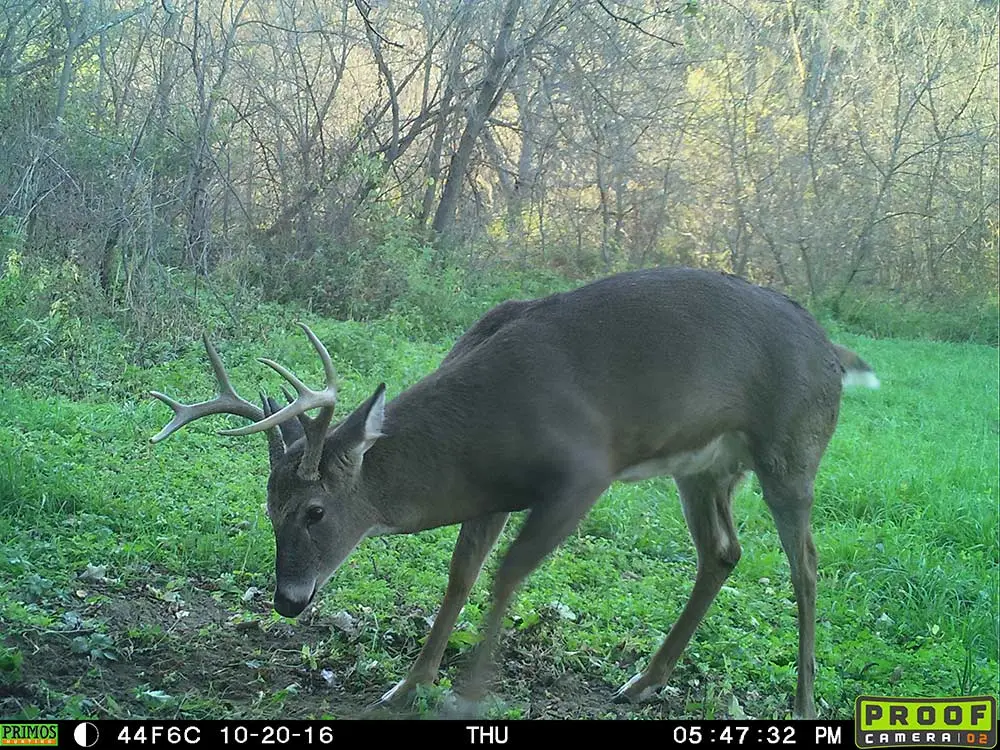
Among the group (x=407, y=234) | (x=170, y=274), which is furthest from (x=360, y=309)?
(x=170, y=274)

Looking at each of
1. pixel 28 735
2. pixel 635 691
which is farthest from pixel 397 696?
pixel 28 735

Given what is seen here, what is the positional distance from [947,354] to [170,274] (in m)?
10.1

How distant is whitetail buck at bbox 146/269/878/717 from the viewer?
4.33m

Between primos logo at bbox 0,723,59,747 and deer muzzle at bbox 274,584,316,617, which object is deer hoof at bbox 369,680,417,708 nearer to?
A: deer muzzle at bbox 274,584,316,617

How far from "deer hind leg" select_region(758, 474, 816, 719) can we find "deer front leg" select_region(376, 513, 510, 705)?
1.18 meters

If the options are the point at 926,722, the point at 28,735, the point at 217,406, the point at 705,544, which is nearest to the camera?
the point at 28,735

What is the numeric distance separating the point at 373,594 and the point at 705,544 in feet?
5.12

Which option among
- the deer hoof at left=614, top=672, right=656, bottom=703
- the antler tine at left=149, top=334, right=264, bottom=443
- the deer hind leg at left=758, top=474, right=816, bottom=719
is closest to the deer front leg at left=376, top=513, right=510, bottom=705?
the deer hoof at left=614, top=672, right=656, bottom=703

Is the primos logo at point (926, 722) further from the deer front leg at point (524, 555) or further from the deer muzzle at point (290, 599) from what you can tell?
the deer muzzle at point (290, 599)

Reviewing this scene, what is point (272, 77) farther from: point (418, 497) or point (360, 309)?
point (418, 497)

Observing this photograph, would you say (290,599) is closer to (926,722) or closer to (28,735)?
(28,735)

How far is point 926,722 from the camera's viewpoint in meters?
4.54

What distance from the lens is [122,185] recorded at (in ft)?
32.8

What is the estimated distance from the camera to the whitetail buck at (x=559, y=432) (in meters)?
4.33
